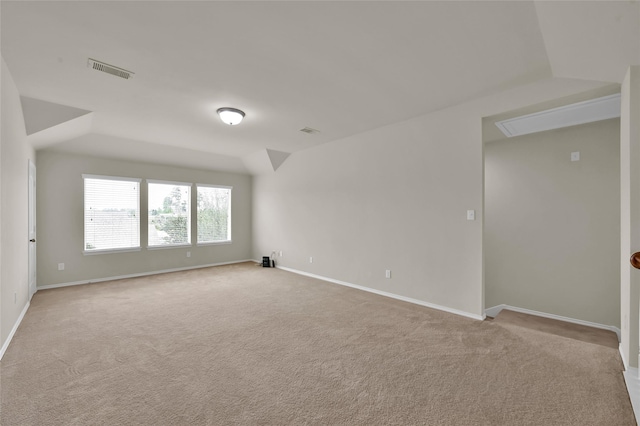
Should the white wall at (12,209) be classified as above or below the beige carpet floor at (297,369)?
above

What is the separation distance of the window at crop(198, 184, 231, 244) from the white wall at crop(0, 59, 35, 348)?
3.29 meters

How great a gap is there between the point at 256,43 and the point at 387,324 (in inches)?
126

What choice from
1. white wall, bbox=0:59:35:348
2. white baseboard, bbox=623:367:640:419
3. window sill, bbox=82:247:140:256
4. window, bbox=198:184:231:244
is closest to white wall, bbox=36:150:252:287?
window sill, bbox=82:247:140:256

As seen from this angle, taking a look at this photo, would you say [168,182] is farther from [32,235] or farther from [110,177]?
[32,235]

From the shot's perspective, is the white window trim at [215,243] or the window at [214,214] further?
the window at [214,214]

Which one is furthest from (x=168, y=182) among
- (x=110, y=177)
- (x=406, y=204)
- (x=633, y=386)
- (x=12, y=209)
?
(x=633, y=386)

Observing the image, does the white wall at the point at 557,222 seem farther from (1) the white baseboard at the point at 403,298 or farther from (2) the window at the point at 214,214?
(2) the window at the point at 214,214

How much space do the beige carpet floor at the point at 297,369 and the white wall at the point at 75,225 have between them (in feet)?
4.42

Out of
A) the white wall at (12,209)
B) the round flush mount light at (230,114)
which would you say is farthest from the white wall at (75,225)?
the round flush mount light at (230,114)

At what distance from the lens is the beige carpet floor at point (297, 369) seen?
179 centimetres

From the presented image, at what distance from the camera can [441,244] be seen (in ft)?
12.4

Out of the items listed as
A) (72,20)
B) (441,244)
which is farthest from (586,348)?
(72,20)

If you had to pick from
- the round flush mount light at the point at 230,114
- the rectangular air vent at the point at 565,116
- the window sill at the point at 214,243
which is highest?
the round flush mount light at the point at 230,114

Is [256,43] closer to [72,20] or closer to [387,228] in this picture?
[72,20]
